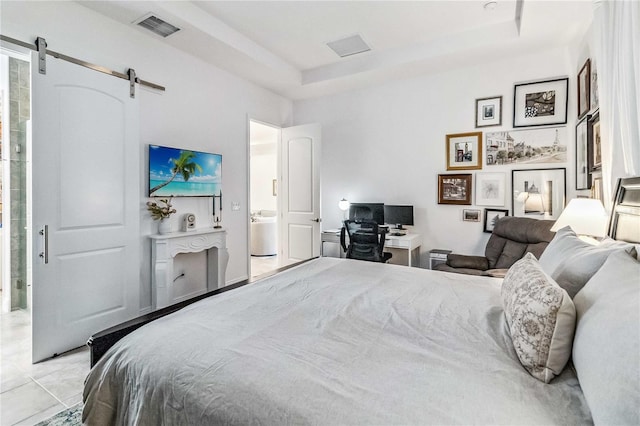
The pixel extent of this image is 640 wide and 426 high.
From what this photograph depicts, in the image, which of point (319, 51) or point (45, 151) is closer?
point (45, 151)

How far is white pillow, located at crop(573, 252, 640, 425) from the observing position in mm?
646

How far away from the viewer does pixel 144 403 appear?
3.34 ft

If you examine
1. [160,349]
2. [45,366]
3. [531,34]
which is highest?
[531,34]

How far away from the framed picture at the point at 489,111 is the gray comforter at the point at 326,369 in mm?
2973

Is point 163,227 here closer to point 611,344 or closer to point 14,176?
point 14,176

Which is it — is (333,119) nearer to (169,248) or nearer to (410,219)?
(410,219)

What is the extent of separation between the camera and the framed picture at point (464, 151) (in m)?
3.91

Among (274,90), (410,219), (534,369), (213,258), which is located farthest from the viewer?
(274,90)

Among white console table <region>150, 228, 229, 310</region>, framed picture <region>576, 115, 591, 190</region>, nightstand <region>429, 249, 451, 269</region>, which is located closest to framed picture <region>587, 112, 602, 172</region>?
framed picture <region>576, 115, 591, 190</region>

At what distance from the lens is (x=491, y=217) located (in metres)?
3.83

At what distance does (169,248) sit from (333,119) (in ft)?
10.1

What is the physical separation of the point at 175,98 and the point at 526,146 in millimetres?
4012

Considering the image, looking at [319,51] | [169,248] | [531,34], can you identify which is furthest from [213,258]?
[531,34]

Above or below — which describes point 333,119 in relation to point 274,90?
below
